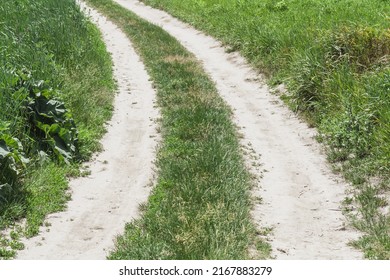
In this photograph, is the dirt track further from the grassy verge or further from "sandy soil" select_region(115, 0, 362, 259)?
the grassy verge

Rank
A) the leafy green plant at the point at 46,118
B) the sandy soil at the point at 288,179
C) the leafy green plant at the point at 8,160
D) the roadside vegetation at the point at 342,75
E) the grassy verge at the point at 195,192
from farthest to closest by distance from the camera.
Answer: the leafy green plant at the point at 46,118, the roadside vegetation at the point at 342,75, the leafy green plant at the point at 8,160, the sandy soil at the point at 288,179, the grassy verge at the point at 195,192

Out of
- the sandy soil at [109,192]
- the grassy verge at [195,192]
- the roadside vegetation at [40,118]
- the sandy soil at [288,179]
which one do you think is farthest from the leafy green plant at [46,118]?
the sandy soil at [288,179]

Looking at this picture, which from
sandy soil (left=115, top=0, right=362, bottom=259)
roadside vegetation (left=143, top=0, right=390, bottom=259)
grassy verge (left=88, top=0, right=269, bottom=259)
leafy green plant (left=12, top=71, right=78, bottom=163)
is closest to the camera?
grassy verge (left=88, top=0, right=269, bottom=259)

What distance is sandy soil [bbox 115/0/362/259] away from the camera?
715 cm

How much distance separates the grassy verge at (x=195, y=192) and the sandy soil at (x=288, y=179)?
383 mm

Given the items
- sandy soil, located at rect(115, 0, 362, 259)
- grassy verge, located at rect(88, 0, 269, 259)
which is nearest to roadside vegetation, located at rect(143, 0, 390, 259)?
sandy soil, located at rect(115, 0, 362, 259)

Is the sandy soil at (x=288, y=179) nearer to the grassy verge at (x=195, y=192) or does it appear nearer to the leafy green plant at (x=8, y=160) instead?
the grassy verge at (x=195, y=192)

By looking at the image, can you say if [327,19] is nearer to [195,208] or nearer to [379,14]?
[379,14]

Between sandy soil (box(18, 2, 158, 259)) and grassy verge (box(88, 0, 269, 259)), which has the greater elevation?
grassy verge (box(88, 0, 269, 259))

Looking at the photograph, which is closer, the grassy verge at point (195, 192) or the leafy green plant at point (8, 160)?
the grassy verge at point (195, 192)

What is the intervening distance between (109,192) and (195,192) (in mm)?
1677

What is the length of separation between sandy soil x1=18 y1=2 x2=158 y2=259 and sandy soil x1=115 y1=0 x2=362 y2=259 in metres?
1.89

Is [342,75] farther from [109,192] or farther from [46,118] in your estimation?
[46,118]

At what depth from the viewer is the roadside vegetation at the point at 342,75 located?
27.1 ft
